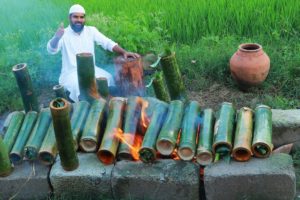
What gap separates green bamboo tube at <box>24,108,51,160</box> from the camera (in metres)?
4.57

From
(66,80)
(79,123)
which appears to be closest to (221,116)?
(79,123)

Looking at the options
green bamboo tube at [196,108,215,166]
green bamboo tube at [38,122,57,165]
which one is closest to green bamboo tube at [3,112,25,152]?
green bamboo tube at [38,122,57,165]

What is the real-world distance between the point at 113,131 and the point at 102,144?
175 mm

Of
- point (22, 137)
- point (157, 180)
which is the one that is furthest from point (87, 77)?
point (157, 180)

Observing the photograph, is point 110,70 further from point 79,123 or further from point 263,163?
point 263,163

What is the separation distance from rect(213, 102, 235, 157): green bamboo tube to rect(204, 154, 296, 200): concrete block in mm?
116

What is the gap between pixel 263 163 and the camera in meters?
4.19

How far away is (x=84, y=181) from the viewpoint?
14.4 ft

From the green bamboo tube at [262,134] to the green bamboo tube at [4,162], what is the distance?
2202 mm

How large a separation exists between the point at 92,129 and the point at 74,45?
202cm

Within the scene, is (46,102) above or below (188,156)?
below

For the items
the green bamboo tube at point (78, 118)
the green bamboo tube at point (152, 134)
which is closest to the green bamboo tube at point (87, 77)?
the green bamboo tube at point (78, 118)

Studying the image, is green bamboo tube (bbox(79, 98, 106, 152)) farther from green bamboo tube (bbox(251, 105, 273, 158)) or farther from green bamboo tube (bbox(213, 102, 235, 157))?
green bamboo tube (bbox(251, 105, 273, 158))

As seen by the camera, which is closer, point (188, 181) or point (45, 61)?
point (188, 181)
